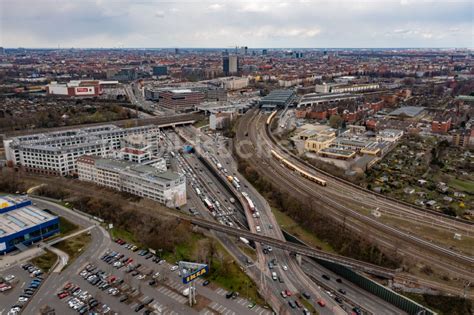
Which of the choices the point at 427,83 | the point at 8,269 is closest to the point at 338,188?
the point at 8,269

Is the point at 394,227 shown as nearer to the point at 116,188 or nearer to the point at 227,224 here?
the point at 227,224

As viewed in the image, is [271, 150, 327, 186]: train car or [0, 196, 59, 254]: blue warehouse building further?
[271, 150, 327, 186]: train car

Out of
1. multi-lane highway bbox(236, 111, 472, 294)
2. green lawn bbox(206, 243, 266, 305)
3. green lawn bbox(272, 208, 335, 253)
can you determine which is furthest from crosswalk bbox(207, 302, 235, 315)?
multi-lane highway bbox(236, 111, 472, 294)

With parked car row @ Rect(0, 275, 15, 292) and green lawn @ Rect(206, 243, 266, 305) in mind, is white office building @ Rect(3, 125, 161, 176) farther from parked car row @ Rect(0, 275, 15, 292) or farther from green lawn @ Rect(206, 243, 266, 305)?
green lawn @ Rect(206, 243, 266, 305)

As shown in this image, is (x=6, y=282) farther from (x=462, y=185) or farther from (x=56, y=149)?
(x=462, y=185)

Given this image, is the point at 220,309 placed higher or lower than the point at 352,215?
lower

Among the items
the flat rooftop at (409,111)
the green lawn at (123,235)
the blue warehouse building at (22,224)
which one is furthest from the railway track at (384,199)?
the flat rooftop at (409,111)

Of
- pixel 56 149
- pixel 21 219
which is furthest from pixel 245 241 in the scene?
pixel 56 149

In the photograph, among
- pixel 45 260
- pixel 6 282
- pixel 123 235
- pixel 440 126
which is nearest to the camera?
pixel 6 282
